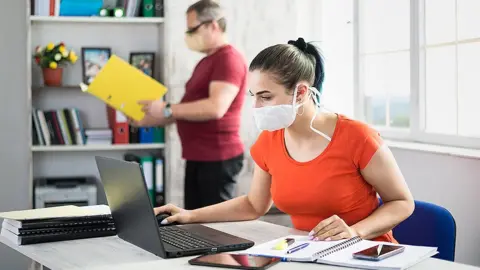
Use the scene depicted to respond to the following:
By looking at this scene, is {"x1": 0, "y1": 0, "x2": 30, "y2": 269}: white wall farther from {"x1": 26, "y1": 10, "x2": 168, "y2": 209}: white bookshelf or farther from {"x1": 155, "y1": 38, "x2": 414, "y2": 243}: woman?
{"x1": 155, "y1": 38, "x2": 414, "y2": 243}: woman

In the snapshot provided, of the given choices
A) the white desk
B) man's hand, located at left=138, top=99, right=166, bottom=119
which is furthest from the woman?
man's hand, located at left=138, top=99, right=166, bottom=119

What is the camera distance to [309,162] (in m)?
2.44

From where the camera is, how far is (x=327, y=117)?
2.51 metres

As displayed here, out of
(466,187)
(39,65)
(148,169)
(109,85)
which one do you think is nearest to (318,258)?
(466,187)

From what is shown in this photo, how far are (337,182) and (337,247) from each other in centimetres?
43

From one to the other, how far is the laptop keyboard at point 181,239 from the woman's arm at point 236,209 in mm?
156

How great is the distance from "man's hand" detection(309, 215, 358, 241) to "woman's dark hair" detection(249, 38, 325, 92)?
22.3 inches

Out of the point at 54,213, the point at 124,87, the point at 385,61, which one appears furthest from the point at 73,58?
the point at 54,213

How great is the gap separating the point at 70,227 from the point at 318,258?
0.85 meters

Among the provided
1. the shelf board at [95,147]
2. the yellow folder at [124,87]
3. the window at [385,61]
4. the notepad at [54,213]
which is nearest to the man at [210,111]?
the yellow folder at [124,87]

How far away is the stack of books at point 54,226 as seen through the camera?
7.47 feet

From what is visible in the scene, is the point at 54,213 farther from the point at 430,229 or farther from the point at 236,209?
the point at 430,229

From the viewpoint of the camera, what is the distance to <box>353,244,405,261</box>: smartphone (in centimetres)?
186

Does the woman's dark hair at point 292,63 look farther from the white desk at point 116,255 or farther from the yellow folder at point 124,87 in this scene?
the yellow folder at point 124,87
